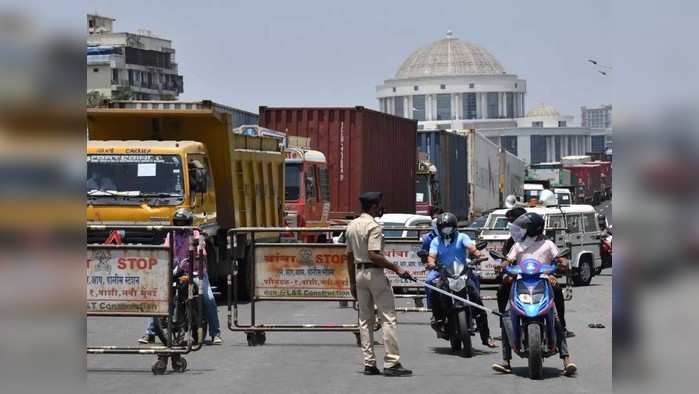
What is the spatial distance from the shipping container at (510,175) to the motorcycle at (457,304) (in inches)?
1824

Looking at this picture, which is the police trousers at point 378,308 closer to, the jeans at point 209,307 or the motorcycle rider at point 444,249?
the motorcycle rider at point 444,249

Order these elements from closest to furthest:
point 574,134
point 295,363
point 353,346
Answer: point 295,363
point 353,346
point 574,134

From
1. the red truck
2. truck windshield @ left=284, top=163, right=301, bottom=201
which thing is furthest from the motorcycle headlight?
the red truck

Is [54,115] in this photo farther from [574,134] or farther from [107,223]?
[574,134]

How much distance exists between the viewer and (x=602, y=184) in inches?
4080

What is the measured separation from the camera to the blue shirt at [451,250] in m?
12.8

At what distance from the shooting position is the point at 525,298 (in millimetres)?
10586

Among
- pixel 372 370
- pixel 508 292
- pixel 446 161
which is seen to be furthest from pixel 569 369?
pixel 446 161

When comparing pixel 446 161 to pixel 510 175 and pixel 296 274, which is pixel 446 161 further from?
pixel 296 274

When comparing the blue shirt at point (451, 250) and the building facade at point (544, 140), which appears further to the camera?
the building facade at point (544, 140)

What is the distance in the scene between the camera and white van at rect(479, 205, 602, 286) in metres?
24.2

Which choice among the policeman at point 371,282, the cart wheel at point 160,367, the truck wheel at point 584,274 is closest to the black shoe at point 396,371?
the policeman at point 371,282

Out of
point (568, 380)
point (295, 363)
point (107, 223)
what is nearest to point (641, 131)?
point (568, 380)

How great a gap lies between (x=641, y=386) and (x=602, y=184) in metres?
102
